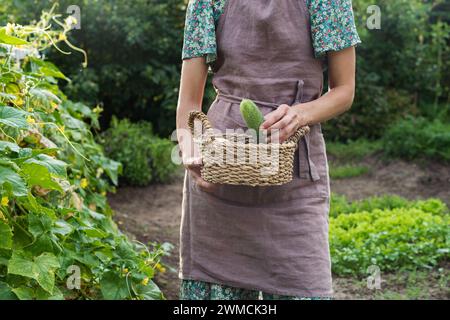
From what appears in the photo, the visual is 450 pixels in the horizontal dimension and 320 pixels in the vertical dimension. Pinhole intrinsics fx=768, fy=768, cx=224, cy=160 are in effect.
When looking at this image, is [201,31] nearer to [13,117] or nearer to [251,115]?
[251,115]

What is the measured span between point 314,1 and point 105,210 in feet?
7.15

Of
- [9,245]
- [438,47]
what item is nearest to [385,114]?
[438,47]

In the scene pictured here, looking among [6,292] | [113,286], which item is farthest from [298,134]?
[113,286]

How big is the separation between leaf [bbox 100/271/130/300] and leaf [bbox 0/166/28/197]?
936mm

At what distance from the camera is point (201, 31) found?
2271mm

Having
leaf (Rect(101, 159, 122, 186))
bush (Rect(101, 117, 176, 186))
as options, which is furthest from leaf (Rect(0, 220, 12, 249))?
bush (Rect(101, 117, 176, 186))

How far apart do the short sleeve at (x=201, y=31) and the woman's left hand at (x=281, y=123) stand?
30 cm

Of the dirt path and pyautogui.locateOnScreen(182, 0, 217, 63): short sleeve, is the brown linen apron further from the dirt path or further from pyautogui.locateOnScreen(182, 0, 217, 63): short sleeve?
the dirt path

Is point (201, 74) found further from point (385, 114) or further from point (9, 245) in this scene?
point (385, 114)

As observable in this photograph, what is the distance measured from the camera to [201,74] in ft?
7.72

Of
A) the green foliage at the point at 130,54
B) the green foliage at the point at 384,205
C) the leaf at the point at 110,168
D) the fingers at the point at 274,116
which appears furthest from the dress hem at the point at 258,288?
the green foliage at the point at 130,54

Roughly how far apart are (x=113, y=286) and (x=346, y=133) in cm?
712

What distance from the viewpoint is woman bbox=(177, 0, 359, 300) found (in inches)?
87.9

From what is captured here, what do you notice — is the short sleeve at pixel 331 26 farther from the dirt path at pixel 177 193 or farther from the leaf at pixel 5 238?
the dirt path at pixel 177 193
